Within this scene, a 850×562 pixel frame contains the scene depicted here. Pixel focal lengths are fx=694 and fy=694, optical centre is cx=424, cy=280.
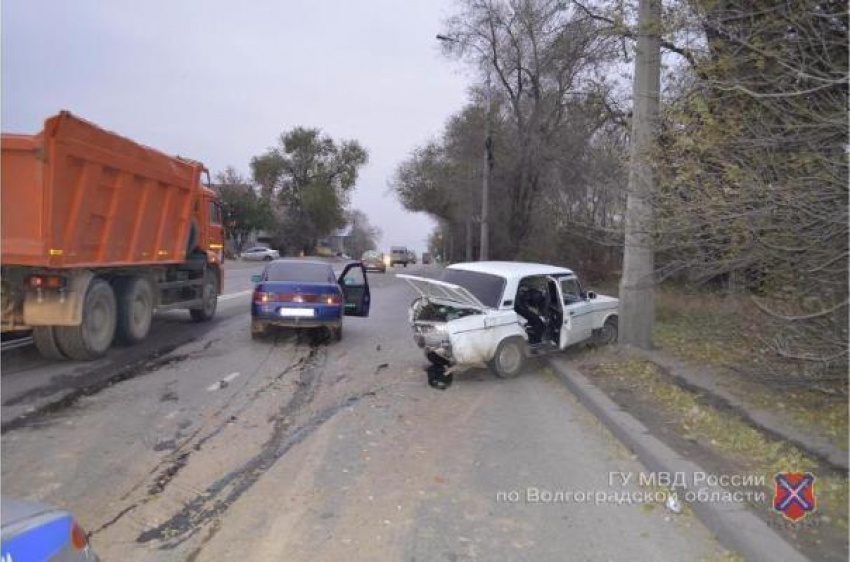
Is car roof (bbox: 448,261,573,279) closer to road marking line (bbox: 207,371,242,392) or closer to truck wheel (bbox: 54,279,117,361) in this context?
road marking line (bbox: 207,371,242,392)

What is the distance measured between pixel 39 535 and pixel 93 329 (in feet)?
26.6

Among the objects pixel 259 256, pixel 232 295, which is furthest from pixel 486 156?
pixel 259 256

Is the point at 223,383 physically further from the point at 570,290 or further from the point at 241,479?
the point at 570,290

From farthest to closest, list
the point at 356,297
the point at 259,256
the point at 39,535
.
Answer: the point at 259,256
the point at 356,297
the point at 39,535

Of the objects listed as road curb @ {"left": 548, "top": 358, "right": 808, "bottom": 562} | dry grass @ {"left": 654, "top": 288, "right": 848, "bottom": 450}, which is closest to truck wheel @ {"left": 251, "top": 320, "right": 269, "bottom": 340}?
road curb @ {"left": 548, "top": 358, "right": 808, "bottom": 562}

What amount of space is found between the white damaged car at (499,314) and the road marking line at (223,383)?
2.42 metres

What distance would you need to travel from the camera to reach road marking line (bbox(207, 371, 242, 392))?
811 cm

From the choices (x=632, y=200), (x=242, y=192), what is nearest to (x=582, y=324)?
(x=632, y=200)

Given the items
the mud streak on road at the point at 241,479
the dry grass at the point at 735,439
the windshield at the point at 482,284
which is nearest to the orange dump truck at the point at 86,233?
A: the mud streak on road at the point at 241,479

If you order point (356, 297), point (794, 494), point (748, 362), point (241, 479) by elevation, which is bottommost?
point (241, 479)

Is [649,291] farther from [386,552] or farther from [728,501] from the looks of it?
[386,552]

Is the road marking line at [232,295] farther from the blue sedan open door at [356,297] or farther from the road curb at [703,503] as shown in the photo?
the road curb at [703,503]

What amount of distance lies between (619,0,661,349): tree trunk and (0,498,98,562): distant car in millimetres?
6191

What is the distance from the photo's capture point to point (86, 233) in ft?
30.5
